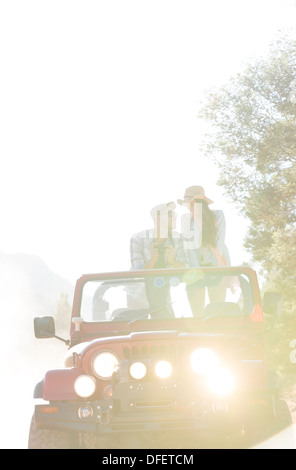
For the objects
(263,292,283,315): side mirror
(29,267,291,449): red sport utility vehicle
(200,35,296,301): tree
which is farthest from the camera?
(200,35,296,301): tree

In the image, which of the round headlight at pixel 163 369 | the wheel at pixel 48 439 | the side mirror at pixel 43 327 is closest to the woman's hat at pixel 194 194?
the side mirror at pixel 43 327

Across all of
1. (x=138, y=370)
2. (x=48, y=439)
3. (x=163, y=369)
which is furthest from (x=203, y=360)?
(x=48, y=439)

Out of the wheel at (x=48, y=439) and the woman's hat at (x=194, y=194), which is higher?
the woman's hat at (x=194, y=194)

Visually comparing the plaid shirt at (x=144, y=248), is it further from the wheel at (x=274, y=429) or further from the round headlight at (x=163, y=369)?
the round headlight at (x=163, y=369)

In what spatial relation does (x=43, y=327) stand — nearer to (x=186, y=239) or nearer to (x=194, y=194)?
(x=186, y=239)

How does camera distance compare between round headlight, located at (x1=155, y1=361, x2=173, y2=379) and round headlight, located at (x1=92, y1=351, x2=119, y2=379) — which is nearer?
round headlight, located at (x1=155, y1=361, x2=173, y2=379)

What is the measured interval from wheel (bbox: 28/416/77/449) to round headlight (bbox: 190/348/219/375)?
112 cm

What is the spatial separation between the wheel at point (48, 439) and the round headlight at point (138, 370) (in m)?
0.77

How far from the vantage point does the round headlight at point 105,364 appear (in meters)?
6.34

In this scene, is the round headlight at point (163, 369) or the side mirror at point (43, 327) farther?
the side mirror at point (43, 327)

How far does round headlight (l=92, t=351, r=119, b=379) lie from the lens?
634cm

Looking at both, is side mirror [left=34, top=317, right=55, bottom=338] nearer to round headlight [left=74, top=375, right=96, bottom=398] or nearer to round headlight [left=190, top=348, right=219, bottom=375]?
round headlight [left=74, top=375, right=96, bottom=398]

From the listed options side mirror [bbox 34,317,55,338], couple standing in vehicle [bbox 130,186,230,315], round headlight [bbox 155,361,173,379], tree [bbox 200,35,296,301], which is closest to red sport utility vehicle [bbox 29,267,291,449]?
round headlight [bbox 155,361,173,379]

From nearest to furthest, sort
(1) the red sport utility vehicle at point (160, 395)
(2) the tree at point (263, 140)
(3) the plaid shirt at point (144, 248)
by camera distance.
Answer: (1) the red sport utility vehicle at point (160, 395), (3) the plaid shirt at point (144, 248), (2) the tree at point (263, 140)
